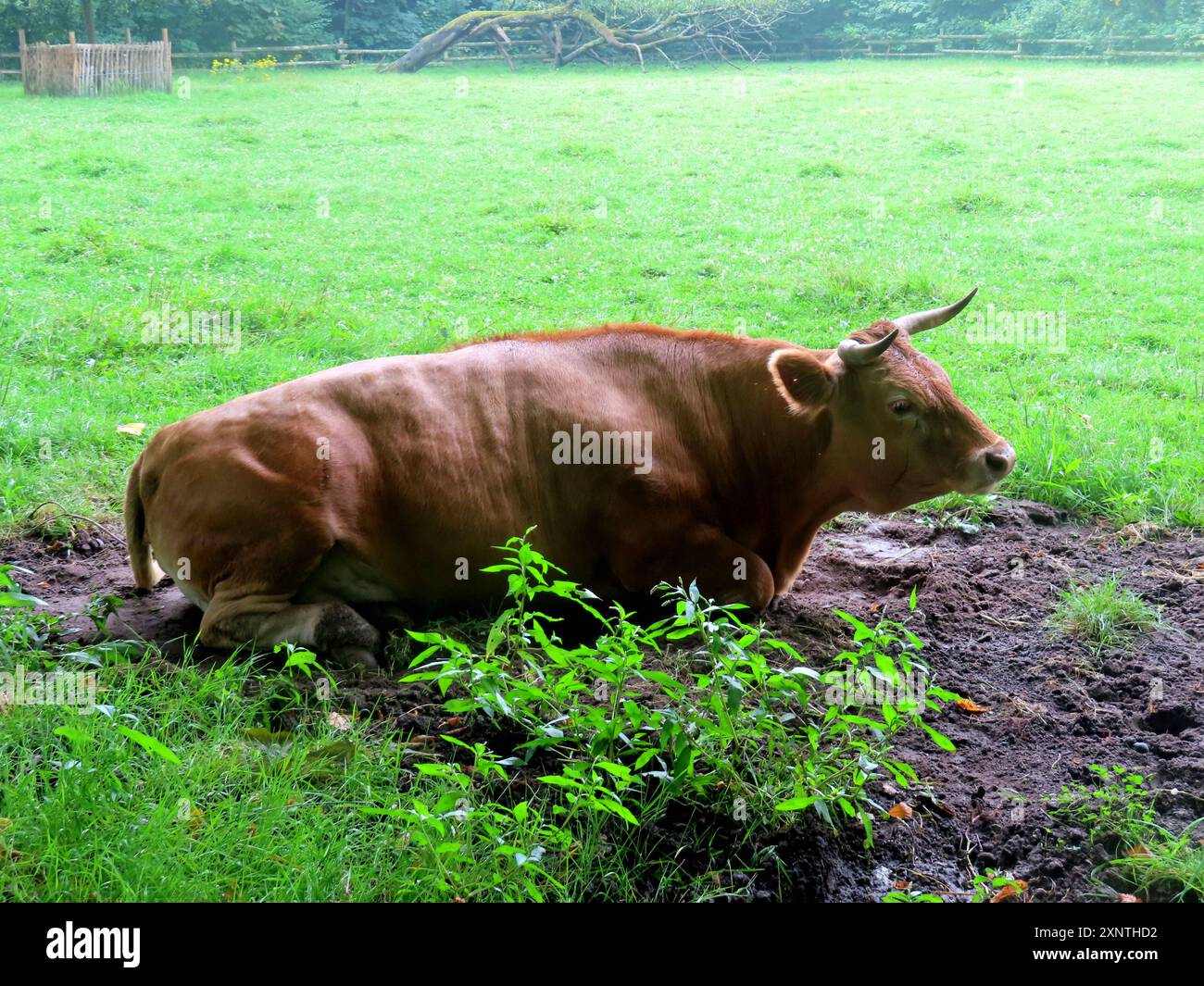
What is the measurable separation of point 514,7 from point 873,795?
59.1ft

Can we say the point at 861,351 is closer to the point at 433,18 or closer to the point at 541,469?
the point at 541,469

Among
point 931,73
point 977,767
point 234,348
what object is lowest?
point 977,767

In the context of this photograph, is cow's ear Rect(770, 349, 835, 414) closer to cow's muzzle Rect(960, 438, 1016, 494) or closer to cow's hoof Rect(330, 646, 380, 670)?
cow's muzzle Rect(960, 438, 1016, 494)

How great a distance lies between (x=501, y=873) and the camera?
10.2ft

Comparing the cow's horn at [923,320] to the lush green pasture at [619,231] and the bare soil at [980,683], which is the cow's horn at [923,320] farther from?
the lush green pasture at [619,231]

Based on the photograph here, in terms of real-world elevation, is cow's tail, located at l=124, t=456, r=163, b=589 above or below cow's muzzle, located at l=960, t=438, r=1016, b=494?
below

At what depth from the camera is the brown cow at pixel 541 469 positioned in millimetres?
4641

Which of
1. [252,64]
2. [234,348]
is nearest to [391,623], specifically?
[234,348]

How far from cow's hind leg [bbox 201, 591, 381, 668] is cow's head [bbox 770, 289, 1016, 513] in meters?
2.04

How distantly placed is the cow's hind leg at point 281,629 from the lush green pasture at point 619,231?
1874 millimetres

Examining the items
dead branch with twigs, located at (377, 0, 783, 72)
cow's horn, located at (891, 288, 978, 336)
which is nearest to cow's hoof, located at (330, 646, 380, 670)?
cow's horn, located at (891, 288, 978, 336)

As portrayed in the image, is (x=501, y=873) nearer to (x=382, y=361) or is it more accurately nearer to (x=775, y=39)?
(x=382, y=361)

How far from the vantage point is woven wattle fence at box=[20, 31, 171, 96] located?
1378 cm
